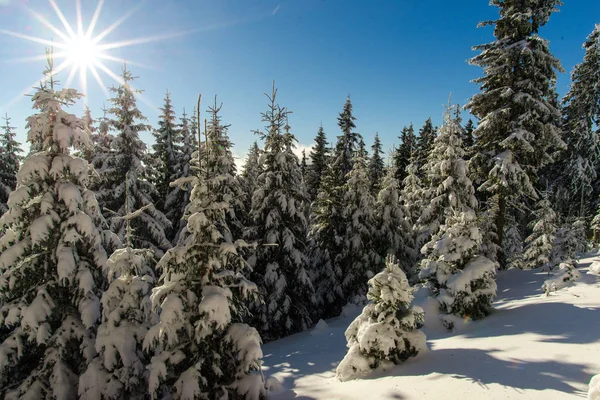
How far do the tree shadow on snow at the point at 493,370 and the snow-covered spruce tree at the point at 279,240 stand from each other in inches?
394

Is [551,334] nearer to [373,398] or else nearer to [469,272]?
[469,272]

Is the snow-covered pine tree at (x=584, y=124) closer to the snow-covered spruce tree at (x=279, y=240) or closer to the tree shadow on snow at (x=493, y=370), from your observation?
the snow-covered spruce tree at (x=279, y=240)

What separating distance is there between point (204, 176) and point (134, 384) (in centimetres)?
572

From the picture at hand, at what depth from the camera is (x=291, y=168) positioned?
18391 mm

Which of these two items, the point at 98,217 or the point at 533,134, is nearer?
the point at 98,217

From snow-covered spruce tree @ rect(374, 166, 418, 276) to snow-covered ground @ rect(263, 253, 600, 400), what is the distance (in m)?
10.1

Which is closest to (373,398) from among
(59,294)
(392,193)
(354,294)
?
(59,294)

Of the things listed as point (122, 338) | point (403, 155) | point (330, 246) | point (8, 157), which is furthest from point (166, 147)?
point (403, 155)

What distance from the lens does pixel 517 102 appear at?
16344mm

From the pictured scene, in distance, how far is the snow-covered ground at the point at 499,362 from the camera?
626 centimetres

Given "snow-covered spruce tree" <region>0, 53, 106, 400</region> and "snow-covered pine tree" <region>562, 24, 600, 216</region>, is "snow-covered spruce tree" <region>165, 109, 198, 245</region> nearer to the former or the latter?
"snow-covered spruce tree" <region>0, 53, 106, 400</region>

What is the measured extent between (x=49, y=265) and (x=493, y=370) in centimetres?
1195

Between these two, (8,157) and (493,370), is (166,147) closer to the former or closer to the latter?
(8,157)

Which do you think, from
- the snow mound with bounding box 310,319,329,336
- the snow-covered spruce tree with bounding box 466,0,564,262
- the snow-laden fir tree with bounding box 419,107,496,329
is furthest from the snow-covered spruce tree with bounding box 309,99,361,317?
the snow-laden fir tree with bounding box 419,107,496,329
